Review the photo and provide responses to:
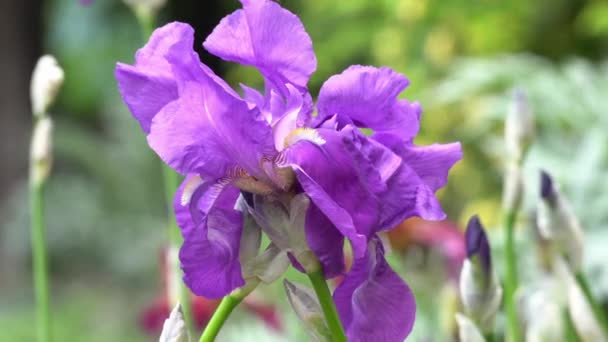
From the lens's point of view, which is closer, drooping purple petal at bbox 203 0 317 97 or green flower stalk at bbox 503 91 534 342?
drooping purple petal at bbox 203 0 317 97

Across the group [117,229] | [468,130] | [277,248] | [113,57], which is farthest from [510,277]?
[113,57]

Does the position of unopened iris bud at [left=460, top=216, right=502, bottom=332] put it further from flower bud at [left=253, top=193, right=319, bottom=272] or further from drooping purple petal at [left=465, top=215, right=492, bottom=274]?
flower bud at [left=253, top=193, right=319, bottom=272]

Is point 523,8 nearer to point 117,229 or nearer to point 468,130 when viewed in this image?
point 468,130

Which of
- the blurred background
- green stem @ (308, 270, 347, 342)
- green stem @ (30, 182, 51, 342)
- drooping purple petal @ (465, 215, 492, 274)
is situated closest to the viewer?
green stem @ (308, 270, 347, 342)

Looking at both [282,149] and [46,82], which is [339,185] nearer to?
[282,149]

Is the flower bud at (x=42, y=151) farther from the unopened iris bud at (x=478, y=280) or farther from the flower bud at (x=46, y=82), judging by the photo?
the unopened iris bud at (x=478, y=280)

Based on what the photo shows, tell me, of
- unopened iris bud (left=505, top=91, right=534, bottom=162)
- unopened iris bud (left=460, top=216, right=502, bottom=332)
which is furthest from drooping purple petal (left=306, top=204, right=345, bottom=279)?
unopened iris bud (left=505, top=91, right=534, bottom=162)

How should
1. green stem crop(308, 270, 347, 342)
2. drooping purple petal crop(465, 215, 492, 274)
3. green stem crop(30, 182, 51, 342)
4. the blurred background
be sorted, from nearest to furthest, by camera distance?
green stem crop(308, 270, 347, 342), drooping purple petal crop(465, 215, 492, 274), green stem crop(30, 182, 51, 342), the blurred background

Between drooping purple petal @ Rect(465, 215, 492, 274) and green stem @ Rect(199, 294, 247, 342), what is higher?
green stem @ Rect(199, 294, 247, 342)
